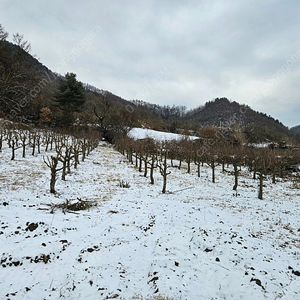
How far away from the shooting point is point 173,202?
32.3 ft

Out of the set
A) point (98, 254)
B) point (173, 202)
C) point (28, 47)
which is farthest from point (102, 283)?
point (28, 47)

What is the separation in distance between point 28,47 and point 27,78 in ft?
14.6

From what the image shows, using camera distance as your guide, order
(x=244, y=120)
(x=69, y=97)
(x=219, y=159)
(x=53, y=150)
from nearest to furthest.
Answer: (x=219, y=159), (x=53, y=150), (x=69, y=97), (x=244, y=120)

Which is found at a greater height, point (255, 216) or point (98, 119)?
point (98, 119)

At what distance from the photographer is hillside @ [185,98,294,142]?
5359cm

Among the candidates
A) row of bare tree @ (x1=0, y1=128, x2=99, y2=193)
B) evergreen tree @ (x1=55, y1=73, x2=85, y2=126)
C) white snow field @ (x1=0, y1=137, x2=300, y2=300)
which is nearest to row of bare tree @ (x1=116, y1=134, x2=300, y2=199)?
white snow field @ (x1=0, y1=137, x2=300, y2=300)

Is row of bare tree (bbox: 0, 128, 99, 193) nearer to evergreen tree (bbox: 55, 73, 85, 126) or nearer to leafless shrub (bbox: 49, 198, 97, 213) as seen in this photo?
leafless shrub (bbox: 49, 198, 97, 213)

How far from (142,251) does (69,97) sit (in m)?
41.2

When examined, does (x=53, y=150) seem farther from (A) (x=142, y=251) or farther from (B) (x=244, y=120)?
(B) (x=244, y=120)

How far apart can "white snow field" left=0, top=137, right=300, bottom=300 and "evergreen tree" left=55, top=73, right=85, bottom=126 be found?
111 ft

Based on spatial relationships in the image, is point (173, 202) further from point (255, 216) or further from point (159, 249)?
point (159, 249)

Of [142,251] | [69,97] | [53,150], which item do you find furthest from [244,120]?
[142,251]

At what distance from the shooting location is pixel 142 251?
4980 millimetres

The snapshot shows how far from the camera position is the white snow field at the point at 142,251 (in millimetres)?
3666
